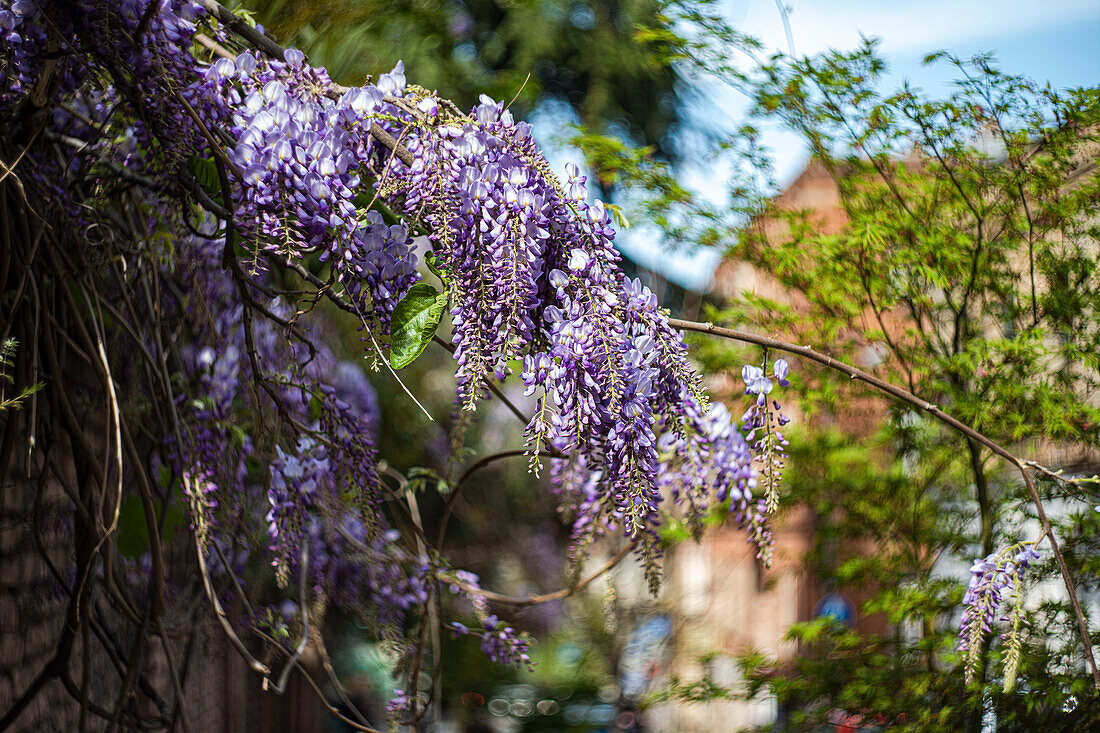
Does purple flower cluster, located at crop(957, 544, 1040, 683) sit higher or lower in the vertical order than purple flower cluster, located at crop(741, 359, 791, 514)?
lower

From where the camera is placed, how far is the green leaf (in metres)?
0.77

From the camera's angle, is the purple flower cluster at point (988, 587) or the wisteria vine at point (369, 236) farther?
the purple flower cluster at point (988, 587)

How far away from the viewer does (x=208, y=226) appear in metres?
1.58

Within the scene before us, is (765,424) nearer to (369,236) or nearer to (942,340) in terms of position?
(369,236)

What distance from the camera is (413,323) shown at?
0.79 m

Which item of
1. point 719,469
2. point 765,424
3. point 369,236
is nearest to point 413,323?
point 369,236

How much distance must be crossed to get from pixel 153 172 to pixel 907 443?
86.0 inches

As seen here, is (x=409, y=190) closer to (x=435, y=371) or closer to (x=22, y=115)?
(x=22, y=115)

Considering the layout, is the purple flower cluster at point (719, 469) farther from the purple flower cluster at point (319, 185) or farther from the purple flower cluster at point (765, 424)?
the purple flower cluster at point (319, 185)

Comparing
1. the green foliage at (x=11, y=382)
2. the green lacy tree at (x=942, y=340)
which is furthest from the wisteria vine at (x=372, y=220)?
the green lacy tree at (x=942, y=340)

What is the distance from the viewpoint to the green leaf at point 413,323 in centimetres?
77

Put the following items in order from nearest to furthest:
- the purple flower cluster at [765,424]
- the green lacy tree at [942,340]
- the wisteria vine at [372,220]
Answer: the wisteria vine at [372,220] < the purple flower cluster at [765,424] < the green lacy tree at [942,340]

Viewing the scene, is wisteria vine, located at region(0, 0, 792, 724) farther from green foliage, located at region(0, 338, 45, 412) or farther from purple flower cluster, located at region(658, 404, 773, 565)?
green foliage, located at region(0, 338, 45, 412)

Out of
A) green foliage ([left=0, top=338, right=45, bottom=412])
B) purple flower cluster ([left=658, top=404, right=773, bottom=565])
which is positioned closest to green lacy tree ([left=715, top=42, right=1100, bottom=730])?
purple flower cluster ([left=658, top=404, right=773, bottom=565])
